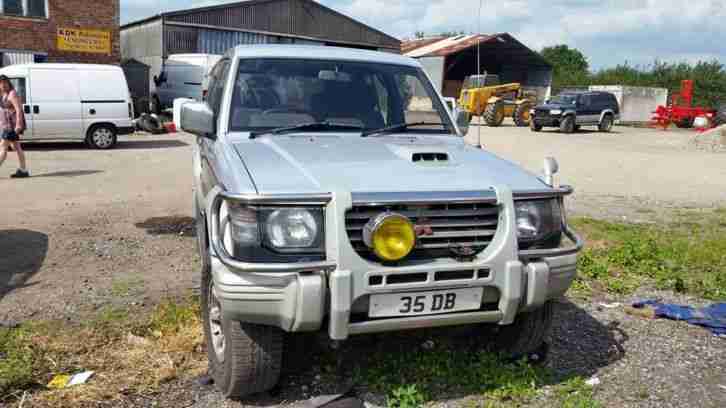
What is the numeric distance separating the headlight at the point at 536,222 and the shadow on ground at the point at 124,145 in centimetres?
1381

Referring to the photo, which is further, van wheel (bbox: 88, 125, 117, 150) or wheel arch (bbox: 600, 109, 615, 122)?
wheel arch (bbox: 600, 109, 615, 122)

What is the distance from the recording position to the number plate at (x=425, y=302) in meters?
2.90

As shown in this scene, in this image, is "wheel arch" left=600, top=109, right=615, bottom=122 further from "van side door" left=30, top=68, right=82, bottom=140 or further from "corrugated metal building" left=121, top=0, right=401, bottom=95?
"van side door" left=30, top=68, right=82, bottom=140

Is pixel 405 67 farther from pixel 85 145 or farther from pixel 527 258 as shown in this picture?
pixel 85 145

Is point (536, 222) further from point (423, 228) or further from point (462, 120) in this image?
point (462, 120)

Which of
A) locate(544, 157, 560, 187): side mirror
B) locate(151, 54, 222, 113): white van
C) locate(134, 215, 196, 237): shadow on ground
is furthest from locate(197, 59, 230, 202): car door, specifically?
locate(151, 54, 222, 113): white van

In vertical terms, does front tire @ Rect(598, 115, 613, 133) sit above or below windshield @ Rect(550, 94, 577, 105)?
below

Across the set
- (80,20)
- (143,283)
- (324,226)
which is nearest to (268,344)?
(324,226)

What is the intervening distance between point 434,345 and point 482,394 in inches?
24.6

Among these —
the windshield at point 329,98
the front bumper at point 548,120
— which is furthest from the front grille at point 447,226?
the front bumper at point 548,120

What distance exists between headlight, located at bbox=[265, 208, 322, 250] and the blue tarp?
10.9 feet

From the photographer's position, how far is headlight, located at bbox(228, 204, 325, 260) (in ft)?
9.23

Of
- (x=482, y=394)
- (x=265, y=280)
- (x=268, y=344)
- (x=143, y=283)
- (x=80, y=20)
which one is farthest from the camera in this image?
(x=80, y=20)

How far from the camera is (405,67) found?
482 centimetres
